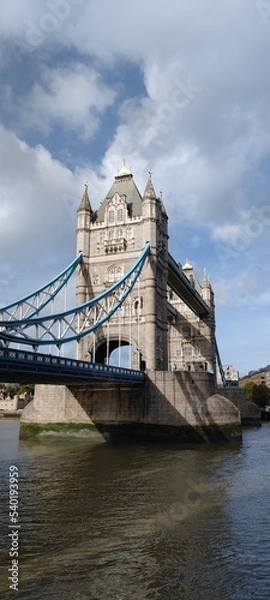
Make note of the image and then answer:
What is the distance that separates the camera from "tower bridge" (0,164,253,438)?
90.5 feet

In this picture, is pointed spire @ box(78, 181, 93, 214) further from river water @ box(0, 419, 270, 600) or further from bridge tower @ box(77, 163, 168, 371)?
river water @ box(0, 419, 270, 600)

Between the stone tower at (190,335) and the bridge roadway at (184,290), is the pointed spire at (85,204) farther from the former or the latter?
the stone tower at (190,335)

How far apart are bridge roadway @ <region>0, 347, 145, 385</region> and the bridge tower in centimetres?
635

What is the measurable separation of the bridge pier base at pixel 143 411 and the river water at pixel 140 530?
810cm

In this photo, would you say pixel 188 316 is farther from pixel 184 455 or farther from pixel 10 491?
pixel 10 491

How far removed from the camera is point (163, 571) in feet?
25.4

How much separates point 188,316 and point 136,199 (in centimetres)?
2355

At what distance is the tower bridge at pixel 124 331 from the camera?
90.5 feet

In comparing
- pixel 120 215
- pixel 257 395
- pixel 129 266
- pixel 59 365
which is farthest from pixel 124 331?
pixel 257 395

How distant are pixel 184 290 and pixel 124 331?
→ 1543cm

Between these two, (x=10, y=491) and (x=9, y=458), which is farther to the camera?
(x=9, y=458)

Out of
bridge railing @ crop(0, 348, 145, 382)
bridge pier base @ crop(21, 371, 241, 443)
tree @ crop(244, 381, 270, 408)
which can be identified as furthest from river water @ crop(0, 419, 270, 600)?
tree @ crop(244, 381, 270, 408)

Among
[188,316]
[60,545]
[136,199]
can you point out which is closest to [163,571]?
[60,545]

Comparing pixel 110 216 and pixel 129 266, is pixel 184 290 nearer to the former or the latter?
Answer: pixel 129 266
